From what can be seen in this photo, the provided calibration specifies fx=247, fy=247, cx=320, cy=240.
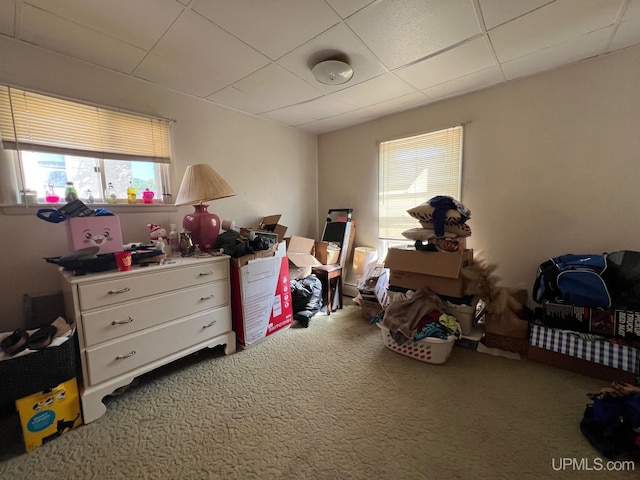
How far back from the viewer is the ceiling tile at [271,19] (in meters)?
1.33

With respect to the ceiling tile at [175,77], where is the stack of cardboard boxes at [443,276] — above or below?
below

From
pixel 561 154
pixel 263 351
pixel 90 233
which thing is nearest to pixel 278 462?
pixel 263 351

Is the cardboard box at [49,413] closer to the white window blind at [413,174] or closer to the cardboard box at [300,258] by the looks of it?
the cardboard box at [300,258]

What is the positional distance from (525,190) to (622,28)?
1120 mm

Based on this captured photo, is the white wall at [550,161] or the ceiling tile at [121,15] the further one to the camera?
the white wall at [550,161]

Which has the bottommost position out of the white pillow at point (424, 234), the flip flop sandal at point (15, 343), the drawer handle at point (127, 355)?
the drawer handle at point (127, 355)

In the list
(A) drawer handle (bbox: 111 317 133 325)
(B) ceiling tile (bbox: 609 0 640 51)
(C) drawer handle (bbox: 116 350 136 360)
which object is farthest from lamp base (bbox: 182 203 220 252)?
(B) ceiling tile (bbox: 609 0 640 51)

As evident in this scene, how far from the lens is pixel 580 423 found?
4.32 ft

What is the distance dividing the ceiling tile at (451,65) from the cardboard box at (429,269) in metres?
1.51

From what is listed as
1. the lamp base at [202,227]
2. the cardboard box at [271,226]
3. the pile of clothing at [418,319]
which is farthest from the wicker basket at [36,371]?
the pile of clothing at [418,319]

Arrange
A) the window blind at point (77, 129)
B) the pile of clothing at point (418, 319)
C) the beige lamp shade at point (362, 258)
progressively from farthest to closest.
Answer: the beige lamp shade at point (362, 258), the pile of clothing at point (418, 319), the window blind at point (77, 129)

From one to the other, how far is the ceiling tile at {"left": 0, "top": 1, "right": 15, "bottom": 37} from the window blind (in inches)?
12.5

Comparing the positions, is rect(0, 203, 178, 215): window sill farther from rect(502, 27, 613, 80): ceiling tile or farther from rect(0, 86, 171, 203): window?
rect(502, 27, 613, 80): ceiling tile

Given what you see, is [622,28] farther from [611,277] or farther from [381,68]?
[611,277]
